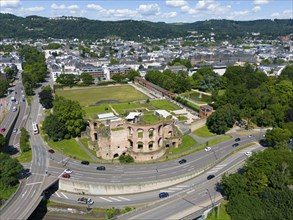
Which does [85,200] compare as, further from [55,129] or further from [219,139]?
[219,139]

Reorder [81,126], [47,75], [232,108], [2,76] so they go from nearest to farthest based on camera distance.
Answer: [81,126] < [232,108] < [2,76] < [47,75]

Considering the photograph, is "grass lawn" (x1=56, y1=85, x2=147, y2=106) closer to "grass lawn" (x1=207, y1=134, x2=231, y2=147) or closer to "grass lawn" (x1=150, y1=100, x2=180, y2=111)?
"grass lawn" (x1=150, y1=100, x2=180, y2=111)

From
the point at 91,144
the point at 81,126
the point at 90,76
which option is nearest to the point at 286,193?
the point at 91,144

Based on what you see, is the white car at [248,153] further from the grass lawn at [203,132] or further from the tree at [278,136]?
the grass lawn at [203,132]

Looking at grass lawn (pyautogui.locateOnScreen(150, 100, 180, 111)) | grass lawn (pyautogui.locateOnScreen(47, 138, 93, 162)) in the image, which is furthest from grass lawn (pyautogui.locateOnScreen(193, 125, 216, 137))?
grass lawn (pyautogui.locateOnScreen(47, 138, 93, 162))

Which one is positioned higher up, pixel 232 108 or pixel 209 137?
pixel 232 108

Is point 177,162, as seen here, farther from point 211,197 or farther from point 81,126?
point 81,126

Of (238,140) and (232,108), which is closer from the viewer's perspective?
(238,140)
